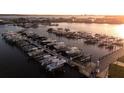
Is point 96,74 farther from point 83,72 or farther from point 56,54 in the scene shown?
point 56,54

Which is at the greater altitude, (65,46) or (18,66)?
(65,46)

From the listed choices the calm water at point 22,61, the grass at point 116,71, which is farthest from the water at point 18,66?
the grass at point 116,71
